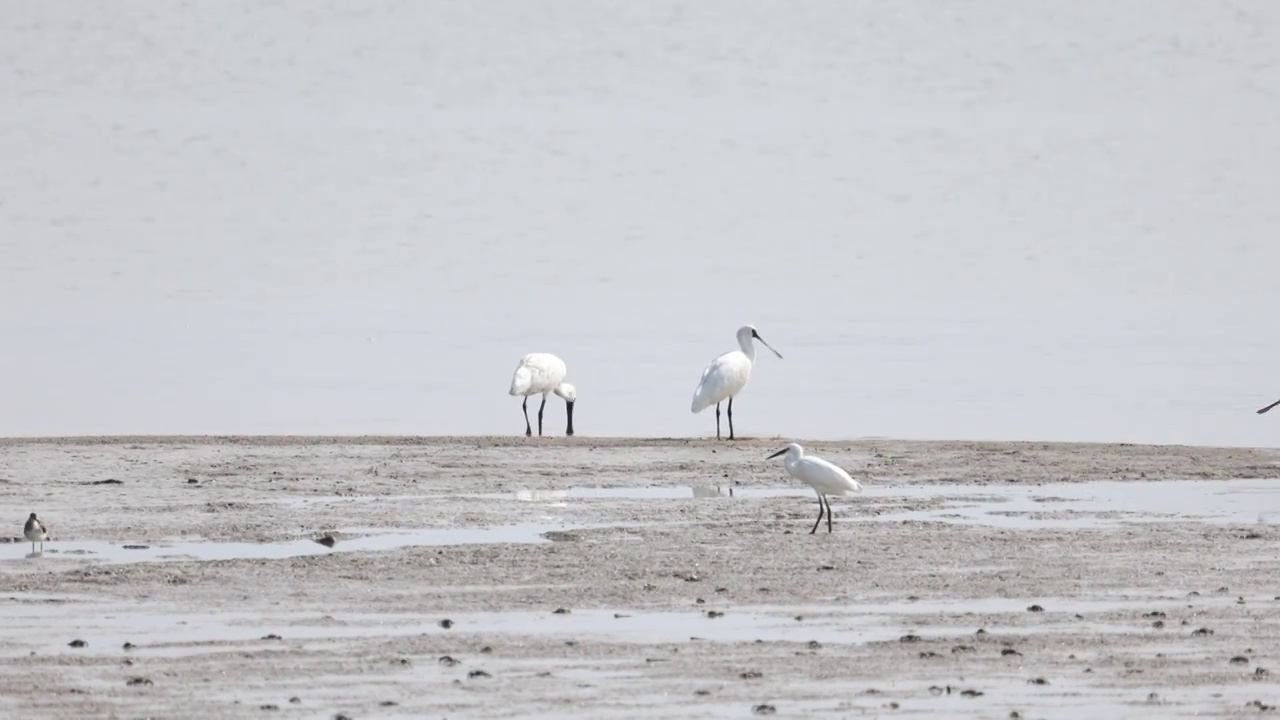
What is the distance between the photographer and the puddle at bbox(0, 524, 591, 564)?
43.8 ft

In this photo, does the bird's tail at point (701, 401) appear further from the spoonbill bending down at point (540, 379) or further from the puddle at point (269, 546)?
the puddle at point (269, 546)

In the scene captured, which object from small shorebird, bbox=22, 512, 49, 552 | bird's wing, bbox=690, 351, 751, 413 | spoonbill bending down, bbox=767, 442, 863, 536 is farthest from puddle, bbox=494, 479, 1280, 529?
bird's wing, bbox=690, 351, 751, 413

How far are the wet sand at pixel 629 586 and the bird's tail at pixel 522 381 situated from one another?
451 cm

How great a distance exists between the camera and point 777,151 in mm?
69625

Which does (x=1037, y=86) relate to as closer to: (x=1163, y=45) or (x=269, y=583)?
(x=1163, y=45)

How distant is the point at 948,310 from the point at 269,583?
25048 millimetres

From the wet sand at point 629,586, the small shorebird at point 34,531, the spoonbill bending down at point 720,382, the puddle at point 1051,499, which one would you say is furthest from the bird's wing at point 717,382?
the small shorebird at point 34,531

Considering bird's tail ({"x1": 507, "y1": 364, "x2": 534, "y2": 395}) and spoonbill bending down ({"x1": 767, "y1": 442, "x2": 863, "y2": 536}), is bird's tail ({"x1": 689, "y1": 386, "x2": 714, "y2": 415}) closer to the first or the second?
bird's tail ({"x1": 507, "y1": 364, "x2": 534, "y2": 395})

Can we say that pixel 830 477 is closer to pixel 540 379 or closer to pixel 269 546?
pixel 269 546

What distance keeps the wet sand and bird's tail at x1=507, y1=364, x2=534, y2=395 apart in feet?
14.8

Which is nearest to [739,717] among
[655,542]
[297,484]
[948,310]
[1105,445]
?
[655,542]

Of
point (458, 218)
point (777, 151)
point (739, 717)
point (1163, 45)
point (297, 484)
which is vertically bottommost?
point (739, 717)

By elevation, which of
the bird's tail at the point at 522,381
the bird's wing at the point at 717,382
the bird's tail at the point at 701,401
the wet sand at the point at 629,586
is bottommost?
the wet sand at the point at 629,586

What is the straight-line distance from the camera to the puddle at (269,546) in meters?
13.4
